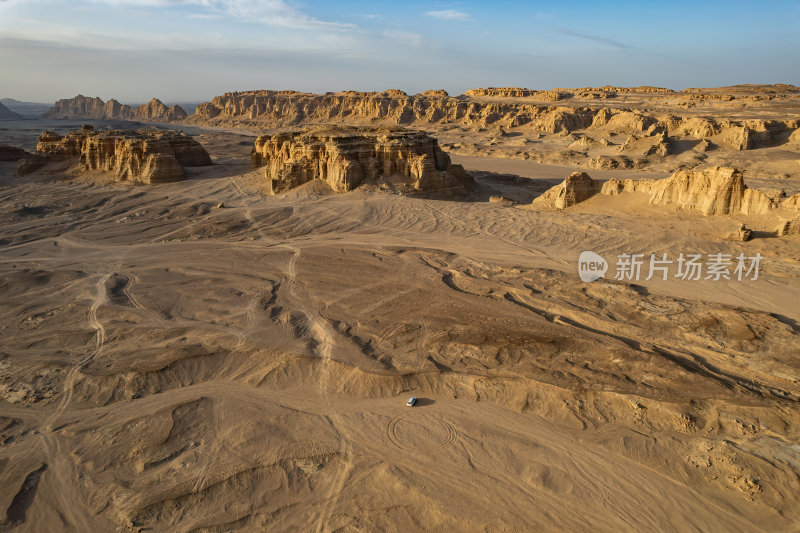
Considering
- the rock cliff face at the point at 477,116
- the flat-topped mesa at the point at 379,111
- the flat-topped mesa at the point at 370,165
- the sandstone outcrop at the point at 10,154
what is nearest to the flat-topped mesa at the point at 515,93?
the rock cliff face at the point at 477,116

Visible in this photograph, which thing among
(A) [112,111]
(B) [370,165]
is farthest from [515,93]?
(A) [112,111]

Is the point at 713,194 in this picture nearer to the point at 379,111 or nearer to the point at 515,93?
the point at 379,111

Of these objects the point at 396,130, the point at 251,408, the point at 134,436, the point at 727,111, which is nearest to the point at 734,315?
the point at 251,408

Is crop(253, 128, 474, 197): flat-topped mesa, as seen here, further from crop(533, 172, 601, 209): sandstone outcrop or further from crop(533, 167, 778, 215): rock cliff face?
crop(533, 167, 778, 215): rock cliff face

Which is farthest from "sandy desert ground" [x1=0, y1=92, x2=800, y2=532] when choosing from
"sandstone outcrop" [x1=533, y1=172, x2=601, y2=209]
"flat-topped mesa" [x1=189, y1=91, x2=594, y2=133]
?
"flat-topped mesa" [x1=189, y1=91, x2=594, y2=133]

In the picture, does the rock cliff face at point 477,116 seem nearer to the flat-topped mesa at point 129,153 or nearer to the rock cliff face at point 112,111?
the rock cliff face at point 112,111

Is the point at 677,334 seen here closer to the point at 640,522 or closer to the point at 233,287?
the point at 640,522
